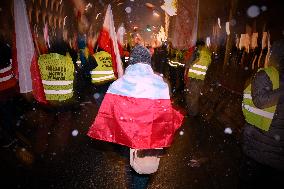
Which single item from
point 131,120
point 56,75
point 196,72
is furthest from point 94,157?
point 196,72

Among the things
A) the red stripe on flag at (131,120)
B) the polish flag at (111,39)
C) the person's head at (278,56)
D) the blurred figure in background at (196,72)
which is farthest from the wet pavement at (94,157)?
the person's head at (278,56)

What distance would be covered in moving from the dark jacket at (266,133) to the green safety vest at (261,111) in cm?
4

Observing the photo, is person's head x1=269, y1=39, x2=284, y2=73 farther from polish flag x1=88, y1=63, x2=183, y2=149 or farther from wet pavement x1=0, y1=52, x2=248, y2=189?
wet pavement x1=0, y1=52, x2=248, y2=189

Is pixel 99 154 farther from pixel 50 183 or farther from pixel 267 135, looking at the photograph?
pixel 267 135

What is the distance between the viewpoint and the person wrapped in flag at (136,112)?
3.20 meters

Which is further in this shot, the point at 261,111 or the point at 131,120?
the point at 261,111

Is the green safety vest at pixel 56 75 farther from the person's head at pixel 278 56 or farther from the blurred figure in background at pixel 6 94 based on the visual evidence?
the person's head at pixel 278 56

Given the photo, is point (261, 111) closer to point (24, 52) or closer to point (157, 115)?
point (157, 115)

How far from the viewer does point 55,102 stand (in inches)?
234

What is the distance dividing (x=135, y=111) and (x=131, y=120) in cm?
11

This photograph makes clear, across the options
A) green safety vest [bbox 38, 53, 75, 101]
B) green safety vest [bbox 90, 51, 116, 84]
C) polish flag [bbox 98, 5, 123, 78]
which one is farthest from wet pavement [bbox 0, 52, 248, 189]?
polish flag [bbox 98, 5, 123, 78]

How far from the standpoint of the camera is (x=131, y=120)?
3195 mm

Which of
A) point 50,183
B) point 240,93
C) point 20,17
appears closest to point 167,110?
point 50,183

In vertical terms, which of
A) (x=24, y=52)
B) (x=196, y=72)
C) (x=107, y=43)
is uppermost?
(x=107, y=43)
